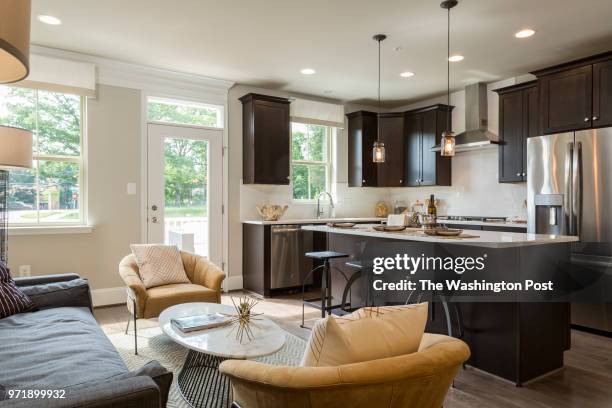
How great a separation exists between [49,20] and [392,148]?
4.62m

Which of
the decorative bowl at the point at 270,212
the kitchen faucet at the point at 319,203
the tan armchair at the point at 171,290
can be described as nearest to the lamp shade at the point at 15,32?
the tan armchair at the point at 171,290

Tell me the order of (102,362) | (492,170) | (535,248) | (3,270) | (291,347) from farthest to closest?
(492,170) < (291,347) < (535,248) < (3,270) < (102,362)

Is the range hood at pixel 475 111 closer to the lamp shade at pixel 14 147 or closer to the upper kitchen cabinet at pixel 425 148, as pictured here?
the upper kitchen cabinet at pixel 425 148

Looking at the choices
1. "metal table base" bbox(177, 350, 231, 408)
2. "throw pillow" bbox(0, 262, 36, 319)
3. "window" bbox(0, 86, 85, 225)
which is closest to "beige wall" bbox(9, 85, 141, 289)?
"window" bbox(0, 86, 85, 225)

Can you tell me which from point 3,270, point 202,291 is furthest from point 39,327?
point 202,291

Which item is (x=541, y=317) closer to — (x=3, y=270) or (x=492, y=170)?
(x=492, y=170)

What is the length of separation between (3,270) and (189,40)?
2.60 meters

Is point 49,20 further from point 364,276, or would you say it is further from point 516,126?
point 516,126

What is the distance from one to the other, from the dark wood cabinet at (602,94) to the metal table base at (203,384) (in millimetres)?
4011

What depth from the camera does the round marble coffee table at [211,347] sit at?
2104 mm

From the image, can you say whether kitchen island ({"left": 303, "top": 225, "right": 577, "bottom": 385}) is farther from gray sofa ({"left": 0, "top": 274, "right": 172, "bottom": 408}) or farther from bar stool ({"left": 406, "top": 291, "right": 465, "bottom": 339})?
gray sofa ({"left": 0, "top": 274, "right": 172, "bottom": 408})

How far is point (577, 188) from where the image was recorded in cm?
395

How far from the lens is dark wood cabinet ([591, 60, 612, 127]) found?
388 centimetres

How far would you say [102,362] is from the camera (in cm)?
189
